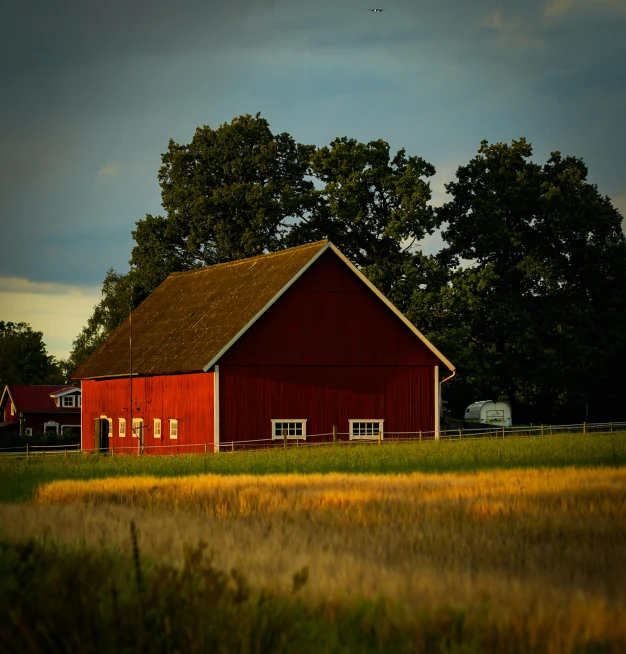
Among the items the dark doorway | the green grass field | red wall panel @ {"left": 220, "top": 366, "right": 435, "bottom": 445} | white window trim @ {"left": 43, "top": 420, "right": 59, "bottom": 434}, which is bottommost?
white window trim @ {"left": 43, "top": 420, "right": 59, "bottom": 434}

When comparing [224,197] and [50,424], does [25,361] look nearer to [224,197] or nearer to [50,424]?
[50,424]

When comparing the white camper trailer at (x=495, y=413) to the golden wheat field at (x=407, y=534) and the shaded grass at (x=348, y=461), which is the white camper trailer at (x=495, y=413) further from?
the golden wheat field at (x=407, y=534)

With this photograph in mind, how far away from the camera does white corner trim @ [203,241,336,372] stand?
43.4 m

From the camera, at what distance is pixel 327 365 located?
4566 centimetres

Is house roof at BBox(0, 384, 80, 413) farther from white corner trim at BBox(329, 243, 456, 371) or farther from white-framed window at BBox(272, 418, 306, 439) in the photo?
white corner trim at BBox(329, 243, 456, 371)

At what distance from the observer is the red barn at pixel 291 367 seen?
145ft

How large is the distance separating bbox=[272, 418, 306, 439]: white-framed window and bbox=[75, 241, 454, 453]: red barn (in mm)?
39

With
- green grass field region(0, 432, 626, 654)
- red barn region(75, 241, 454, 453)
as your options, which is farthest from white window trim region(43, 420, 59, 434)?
green grass field region(0, 432, 626, 654)

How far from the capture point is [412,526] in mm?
15508

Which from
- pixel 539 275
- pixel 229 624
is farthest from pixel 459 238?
pixel 229 624

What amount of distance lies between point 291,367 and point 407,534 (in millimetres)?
31095

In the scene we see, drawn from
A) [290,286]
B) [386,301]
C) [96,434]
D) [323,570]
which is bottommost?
[96,434]

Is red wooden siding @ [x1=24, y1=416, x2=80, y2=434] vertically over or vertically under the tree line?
under

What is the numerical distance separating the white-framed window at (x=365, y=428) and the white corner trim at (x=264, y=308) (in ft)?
19.1
